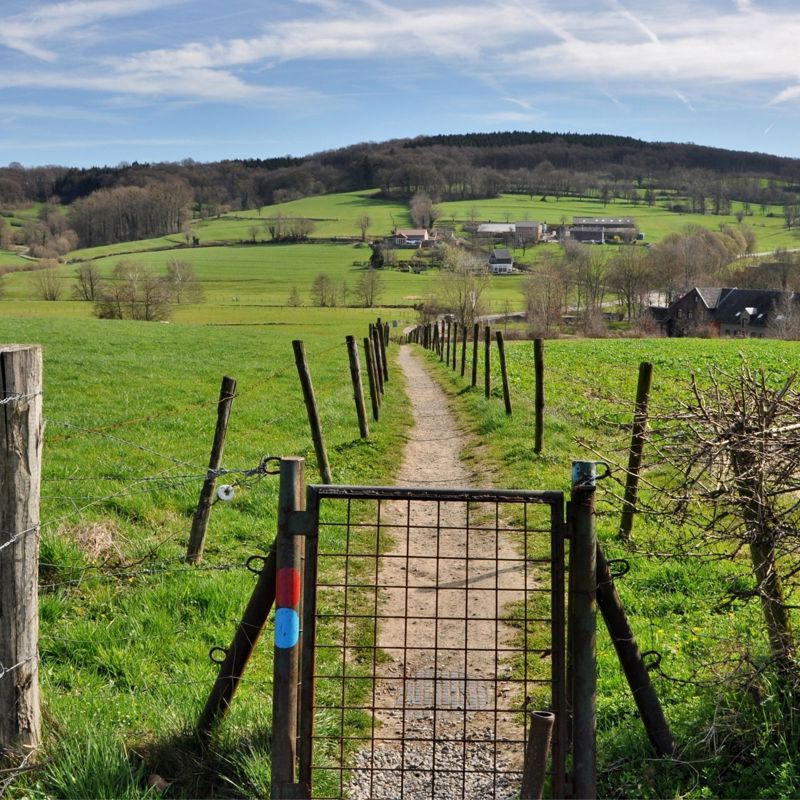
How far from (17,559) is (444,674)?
3.05 m

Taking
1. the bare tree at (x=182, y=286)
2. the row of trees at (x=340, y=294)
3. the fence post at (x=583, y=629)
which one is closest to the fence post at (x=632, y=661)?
the fence post at (x=583, y=629)

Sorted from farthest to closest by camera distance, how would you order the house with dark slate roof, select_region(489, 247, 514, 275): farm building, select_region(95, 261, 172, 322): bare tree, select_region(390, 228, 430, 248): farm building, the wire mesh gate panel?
1. select_region(390, 228, 430, 248): farm building
2. select_region(489, 247, 514, 275): farm building
3. the house with dark slate roof
4. select_region(95, 261, 172, 322): bare tree
5. the wire mesh gate panel

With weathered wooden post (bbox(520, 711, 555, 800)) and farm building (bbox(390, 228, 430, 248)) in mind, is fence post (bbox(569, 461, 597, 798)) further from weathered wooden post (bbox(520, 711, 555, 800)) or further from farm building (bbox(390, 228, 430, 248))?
farm building (bbox(390, 228, 430, 248))

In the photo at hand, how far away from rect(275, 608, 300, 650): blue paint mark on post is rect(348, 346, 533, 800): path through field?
0.49 m

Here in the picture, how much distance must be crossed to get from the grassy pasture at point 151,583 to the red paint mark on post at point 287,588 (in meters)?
0.95

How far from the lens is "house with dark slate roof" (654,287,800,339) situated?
3428 inches

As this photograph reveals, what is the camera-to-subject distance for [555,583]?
4051mm

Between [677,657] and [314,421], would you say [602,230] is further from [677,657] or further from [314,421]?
[677,657]

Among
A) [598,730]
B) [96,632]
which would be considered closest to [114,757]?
[96,632]

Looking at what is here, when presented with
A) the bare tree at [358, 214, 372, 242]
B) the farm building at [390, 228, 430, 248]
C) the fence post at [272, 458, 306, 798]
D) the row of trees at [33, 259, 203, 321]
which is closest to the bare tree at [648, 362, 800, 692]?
the fence post at [272, 458, 306, 798]

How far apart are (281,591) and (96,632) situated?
8.33ft

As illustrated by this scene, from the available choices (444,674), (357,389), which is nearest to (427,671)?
(444,674)

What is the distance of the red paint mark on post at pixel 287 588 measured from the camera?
4.03 meters

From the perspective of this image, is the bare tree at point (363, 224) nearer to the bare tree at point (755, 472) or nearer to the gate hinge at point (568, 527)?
the bare tree at point (755, 472)
